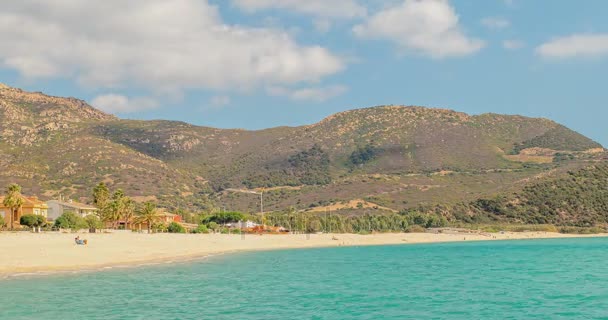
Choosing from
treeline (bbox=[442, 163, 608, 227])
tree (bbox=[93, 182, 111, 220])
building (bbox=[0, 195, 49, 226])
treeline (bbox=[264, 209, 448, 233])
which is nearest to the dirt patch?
treeline (bbox=[264, 209, 448, 233])

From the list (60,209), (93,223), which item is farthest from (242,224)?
(93,223)

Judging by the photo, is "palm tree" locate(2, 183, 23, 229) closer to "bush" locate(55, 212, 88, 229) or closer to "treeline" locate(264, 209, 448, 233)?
"bush" locate(55, 212, 88, 229)

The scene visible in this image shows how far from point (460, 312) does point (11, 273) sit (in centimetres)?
3144

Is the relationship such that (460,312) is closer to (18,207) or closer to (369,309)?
(369,309)

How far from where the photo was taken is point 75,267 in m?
48.7

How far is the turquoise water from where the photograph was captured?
28000 millimetres

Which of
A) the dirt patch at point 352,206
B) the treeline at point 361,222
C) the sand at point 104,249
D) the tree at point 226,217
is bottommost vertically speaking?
the sand at point 104,249

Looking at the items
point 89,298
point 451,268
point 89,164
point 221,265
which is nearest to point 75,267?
point 221,265

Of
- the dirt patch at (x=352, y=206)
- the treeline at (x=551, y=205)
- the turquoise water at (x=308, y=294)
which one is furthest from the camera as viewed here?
the dirt patch at (x=352, y=206)

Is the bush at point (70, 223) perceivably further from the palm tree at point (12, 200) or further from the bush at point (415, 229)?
the bush at point (415, 229)

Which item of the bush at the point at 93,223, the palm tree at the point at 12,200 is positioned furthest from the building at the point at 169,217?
the palm tree at the point at 12,200

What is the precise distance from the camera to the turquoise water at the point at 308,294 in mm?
28000

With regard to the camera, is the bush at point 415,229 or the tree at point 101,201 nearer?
the tree at point 101,201

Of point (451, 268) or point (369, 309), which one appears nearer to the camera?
point (369, 309)
